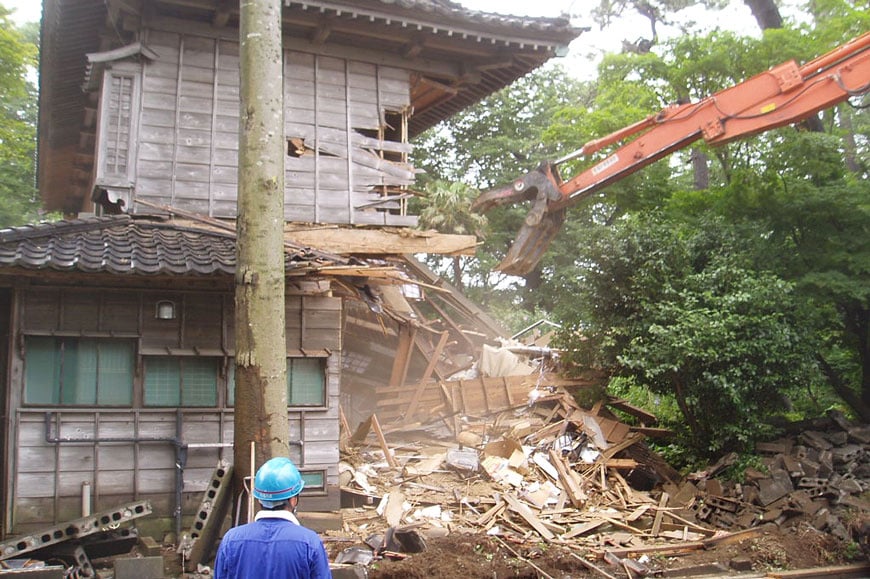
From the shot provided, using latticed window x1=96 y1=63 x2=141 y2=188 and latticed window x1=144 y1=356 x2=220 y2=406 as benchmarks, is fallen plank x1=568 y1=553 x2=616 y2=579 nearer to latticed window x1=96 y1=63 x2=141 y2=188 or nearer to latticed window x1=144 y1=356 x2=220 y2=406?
latticed window x1=144 y1=356 x2=220 y2=406

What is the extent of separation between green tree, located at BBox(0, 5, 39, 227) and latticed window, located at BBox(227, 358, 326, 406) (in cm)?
1625

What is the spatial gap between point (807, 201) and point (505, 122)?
19072 millimetres

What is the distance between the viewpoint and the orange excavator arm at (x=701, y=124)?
12.1 meters

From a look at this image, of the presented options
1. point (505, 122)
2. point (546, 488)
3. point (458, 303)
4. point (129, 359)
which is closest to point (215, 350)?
point (129, 359)

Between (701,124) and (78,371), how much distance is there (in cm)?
1074

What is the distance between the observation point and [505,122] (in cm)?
3161

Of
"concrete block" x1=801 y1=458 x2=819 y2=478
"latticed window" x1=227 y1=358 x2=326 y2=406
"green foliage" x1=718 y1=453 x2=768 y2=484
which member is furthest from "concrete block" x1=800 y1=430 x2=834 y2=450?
"latticed window" x1=227 y1=358 x2=326 y2=406

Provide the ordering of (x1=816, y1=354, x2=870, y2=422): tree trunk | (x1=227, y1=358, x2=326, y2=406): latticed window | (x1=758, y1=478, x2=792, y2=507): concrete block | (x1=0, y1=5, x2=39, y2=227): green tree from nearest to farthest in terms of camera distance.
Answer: (x1=227, y1=358, x2=326, y2=406): latticed window, (x1=758, y1=478, x2=792, y2=507): concrete block, (x1=816, y1=354, x2=870, y2=422): tree trunk, (x1=0, y1=5, x2=39, y2=227): green tree

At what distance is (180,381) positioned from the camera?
1041 centimetres

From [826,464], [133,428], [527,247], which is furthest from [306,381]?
[826,464]

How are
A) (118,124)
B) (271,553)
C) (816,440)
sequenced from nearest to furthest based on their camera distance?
(271,553) → (118,124) → (816,440)

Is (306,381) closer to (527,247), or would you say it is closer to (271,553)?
(527,247)

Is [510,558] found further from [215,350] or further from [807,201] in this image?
[807,201]

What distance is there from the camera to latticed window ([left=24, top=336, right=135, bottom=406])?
31.9 ft
